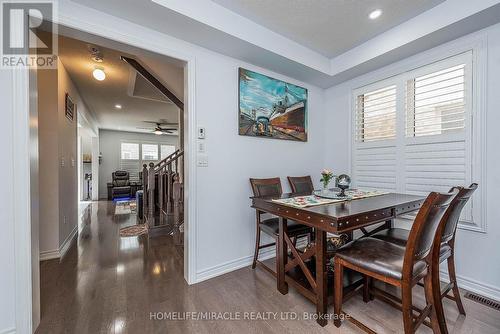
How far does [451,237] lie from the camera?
5.12 ft

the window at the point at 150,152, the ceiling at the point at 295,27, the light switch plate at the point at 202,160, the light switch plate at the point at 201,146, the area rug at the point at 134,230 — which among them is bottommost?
the area rug at the point at 134,230

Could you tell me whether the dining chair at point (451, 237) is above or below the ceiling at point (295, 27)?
below

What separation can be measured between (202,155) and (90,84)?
3.58 metres

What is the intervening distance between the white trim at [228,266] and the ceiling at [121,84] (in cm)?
210

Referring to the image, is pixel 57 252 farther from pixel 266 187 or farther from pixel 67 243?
pixel 266 187

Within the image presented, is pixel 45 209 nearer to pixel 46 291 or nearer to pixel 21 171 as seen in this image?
pixel 46 291

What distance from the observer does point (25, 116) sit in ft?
4.33

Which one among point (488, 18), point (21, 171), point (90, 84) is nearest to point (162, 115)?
point (90, 84)

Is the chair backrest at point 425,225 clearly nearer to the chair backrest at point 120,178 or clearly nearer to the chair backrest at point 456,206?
the chair backrest at point 456,206

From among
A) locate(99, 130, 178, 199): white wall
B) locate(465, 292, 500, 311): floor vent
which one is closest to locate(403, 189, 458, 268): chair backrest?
locate(465, 292, 500, 311): floor vent

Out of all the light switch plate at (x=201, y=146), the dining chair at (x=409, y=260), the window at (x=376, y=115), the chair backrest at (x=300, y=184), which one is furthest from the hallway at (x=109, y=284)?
the window at (x=376, y=115)

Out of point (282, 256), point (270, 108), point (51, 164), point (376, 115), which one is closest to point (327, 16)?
point (270, 108)

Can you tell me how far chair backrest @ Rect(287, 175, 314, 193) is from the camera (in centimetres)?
269

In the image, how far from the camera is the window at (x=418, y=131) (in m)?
2.00
